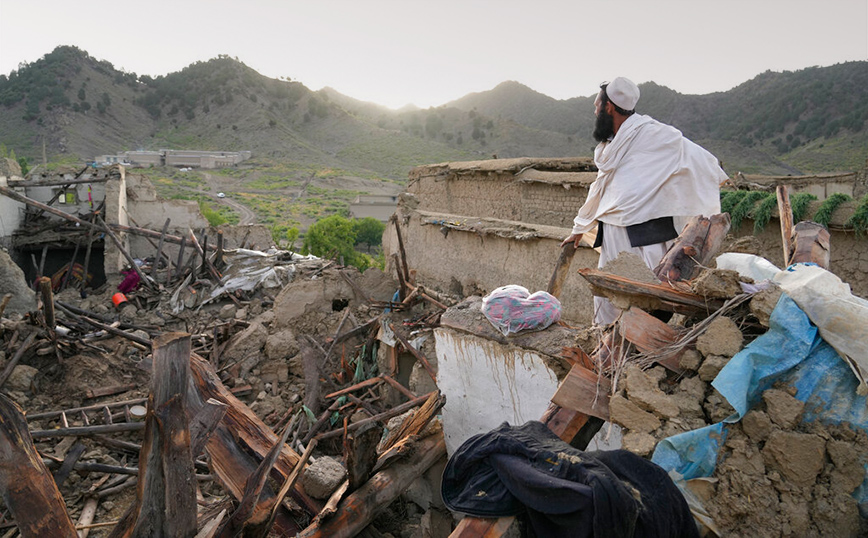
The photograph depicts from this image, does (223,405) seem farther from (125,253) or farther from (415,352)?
(125,253)

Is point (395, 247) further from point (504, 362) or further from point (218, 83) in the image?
point (218, 83)

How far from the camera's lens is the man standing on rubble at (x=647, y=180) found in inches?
135

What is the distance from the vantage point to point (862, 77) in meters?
40.8

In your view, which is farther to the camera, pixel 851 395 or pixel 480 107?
pixel 480 107

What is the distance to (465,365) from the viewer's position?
3.31m

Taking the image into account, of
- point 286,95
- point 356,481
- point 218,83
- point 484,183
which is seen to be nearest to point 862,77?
point 484,183

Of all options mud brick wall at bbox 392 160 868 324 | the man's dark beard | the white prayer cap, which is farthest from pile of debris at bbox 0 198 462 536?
the white prayer cap

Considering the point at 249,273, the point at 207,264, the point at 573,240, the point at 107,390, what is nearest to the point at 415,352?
the point at 573,240

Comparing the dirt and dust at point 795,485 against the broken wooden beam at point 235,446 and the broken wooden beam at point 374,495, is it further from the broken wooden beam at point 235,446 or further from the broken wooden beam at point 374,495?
the broken wooden beam at point 235,446

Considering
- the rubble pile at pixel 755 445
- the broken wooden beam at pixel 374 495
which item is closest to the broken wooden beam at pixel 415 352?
the broken wooden beam at pixel 374 495

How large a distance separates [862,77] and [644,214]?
5004 centimetres

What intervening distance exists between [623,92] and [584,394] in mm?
2291

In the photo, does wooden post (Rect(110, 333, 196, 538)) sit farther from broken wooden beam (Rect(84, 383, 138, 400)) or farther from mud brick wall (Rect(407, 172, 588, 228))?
mud brick wall (Rect(407, 172, 588, 228))

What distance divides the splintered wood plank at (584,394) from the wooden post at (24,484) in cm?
201
